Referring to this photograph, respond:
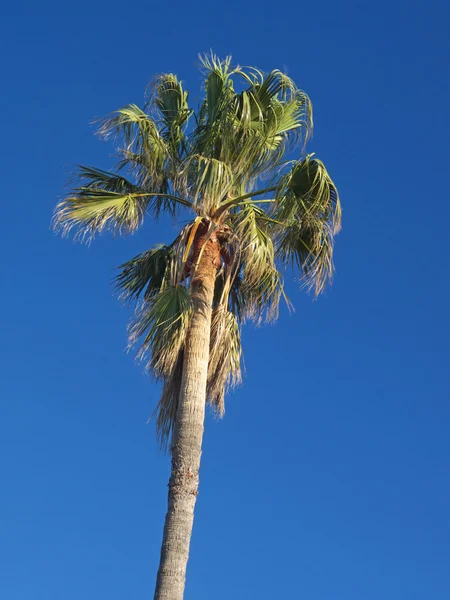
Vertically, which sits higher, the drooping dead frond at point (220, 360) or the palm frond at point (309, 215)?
the palm frond at point (309, 215)

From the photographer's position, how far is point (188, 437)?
1140cm

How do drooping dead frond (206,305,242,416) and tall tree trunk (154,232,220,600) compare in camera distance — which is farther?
drooping dead frond (206,305,242,416)

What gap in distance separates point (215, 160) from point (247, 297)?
5.73 feet

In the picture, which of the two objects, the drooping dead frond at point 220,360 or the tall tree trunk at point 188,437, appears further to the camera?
the drooping dead frond at point 220,360

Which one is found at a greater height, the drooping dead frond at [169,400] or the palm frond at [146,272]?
the palm frond at [146,272]

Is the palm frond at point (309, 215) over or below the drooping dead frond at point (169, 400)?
over

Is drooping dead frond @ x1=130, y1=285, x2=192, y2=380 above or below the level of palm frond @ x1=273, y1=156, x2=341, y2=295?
below

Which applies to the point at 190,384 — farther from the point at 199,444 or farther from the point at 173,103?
the point at 173,103

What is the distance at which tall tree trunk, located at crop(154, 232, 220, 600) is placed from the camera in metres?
10.6

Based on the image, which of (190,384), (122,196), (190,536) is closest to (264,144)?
(122,196)

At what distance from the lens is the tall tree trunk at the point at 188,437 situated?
10.6 metres

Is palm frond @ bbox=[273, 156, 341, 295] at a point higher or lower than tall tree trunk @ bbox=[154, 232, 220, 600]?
higher

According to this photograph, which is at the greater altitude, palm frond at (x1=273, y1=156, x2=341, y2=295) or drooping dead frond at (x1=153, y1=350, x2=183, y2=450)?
palm frond at (x1=273, y1=156, x2=341, y2=295)

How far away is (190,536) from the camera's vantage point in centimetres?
1088
